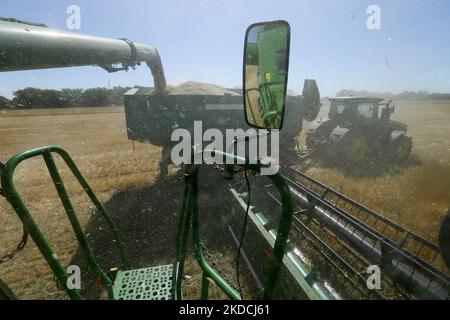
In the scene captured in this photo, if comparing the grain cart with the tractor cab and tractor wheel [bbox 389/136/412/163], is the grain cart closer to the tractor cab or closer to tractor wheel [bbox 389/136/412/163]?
tractor wheel [bbox 389/136/412/163]

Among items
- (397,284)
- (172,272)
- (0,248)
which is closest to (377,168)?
(397,284)

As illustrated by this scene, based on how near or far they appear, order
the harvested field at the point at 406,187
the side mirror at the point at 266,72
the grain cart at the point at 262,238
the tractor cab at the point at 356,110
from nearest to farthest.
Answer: the grain cart at the point at 262,238
the side mirror at the point at 266,72
the harvested field at the point at 406,187
the tractor cab at the point at 356,110

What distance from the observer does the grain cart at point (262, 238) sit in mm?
1629

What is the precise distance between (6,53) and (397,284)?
490 centimetres

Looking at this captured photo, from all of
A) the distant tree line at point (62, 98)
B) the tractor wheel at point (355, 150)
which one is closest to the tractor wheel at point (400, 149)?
the tractor wheel at point (355, 150)

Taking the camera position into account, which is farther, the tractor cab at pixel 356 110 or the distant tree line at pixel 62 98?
the distant tree line at pixel 62 98

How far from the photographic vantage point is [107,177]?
8148 mm

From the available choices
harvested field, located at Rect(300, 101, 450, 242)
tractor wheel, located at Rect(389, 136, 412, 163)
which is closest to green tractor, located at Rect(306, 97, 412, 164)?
tractor wheel, located at Rect(389, 136, 412, 163)

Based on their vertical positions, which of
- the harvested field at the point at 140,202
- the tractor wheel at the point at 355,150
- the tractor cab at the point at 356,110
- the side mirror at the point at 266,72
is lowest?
the harvested field at the point at 140,202

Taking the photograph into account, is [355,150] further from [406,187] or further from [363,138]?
[406,187]

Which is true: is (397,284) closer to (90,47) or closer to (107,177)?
(90,47)

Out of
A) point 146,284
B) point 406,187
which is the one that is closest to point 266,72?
point 146,284

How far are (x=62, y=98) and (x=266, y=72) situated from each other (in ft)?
170

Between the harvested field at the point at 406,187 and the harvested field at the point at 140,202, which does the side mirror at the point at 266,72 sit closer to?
the harvested field at the point at 140,202
